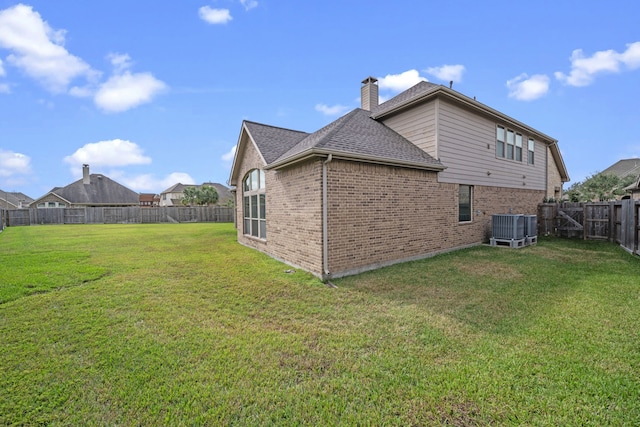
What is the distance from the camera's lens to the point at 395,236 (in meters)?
7.90

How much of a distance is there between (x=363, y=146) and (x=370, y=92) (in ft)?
21.4

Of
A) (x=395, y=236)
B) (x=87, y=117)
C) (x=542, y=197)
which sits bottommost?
(x=395, y=236)

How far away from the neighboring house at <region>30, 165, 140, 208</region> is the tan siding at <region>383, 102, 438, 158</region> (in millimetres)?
43358

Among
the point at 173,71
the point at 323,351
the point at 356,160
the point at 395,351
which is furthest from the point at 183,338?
the point at 173,71

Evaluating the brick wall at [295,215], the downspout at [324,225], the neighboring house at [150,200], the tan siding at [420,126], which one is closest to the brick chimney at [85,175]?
the neighboring house at [150,200]

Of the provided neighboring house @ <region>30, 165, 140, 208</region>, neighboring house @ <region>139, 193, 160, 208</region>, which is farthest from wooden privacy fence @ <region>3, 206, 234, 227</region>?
neighboring house @ <region>139, 193, 160, 208</region>

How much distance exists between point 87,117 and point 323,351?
725 inches

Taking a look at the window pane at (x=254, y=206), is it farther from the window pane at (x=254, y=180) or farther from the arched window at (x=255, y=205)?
the window pane at (x=254, y=180)

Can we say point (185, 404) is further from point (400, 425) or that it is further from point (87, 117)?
point (87, 117)

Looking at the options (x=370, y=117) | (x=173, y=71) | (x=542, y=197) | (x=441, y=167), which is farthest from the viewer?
(x=542, y=197)

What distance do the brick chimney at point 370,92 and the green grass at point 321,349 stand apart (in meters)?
8.81

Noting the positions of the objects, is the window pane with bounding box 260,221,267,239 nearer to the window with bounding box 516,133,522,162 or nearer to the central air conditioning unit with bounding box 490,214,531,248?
the central air conditioning unit with bounding box 490,214,531,248

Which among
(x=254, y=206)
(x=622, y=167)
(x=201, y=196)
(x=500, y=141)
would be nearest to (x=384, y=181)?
(x=254, y=206)

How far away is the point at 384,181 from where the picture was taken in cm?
764
